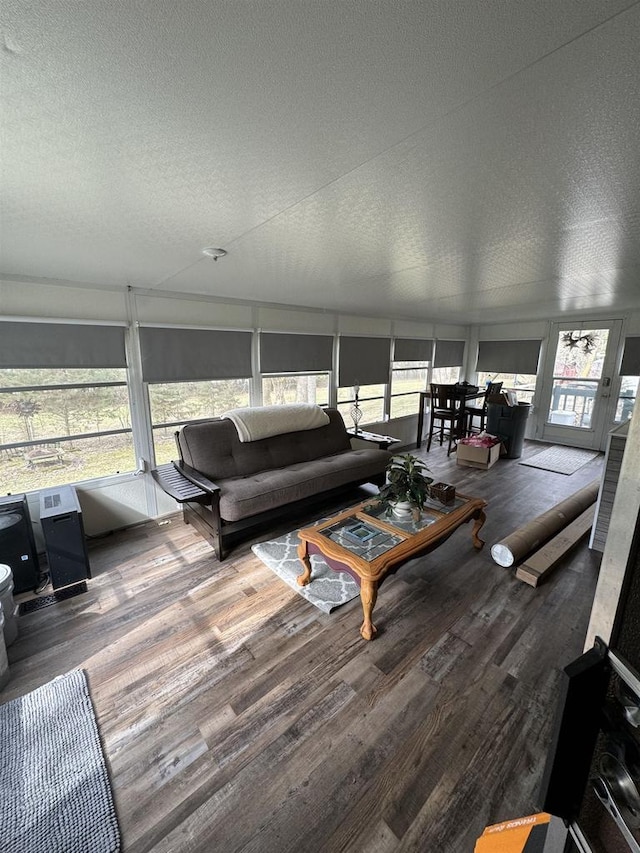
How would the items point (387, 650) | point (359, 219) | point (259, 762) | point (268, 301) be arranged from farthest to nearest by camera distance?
point (268, 301) < point (387, 650) < point (359, 219) < point (259, 762)

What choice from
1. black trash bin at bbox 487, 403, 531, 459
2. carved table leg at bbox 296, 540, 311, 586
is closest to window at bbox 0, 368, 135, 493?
carved table leg at bbox 296, 540, 311, 586

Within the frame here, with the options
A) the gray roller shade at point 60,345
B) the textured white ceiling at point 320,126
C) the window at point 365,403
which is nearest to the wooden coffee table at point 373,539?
the textured white ceiling at point 320,126

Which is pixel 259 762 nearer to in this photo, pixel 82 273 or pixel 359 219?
pixel 359 219

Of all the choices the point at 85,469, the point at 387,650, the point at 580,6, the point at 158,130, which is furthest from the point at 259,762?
the point at 85,469

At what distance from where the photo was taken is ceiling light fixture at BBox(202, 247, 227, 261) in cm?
198

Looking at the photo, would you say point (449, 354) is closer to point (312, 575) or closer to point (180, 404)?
point (180, 404)

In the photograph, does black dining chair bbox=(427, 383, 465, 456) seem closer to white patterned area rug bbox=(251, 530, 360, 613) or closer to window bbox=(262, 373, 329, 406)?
window bbox=(262, 373, 329, 406)

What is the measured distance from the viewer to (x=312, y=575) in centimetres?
252

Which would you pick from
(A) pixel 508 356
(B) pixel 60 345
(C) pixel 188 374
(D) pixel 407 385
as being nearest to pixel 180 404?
(C) pixel 188 374

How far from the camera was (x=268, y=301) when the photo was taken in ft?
12.9

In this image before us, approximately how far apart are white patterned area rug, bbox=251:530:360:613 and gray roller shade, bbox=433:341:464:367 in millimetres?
5003

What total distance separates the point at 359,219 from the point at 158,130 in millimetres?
911

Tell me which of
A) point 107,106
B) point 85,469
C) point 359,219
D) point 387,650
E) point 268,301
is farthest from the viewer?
point 268,301

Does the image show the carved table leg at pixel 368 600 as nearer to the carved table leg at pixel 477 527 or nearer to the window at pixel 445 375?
the carved table leg at pixel 477 527
